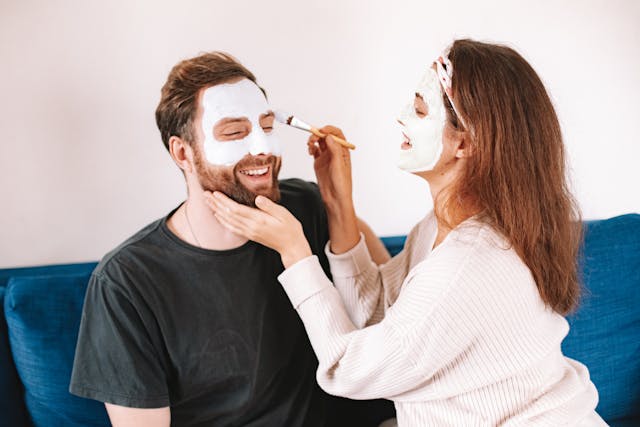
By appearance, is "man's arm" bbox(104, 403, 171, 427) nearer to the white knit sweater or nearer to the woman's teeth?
the white knit sweater

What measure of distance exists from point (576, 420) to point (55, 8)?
4.84ft

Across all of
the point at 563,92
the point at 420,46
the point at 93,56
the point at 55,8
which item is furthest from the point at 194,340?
the point at 563,92

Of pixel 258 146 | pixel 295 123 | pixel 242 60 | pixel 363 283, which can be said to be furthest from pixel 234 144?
pixel 242 60

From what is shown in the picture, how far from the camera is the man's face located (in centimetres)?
121

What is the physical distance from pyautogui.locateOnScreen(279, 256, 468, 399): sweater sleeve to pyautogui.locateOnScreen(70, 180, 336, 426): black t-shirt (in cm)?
17

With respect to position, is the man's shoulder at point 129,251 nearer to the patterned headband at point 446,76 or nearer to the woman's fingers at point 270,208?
the woman's fingers at point 270,208

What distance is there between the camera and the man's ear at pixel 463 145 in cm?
113

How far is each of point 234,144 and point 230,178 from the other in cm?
7

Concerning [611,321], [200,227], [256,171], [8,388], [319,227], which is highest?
[256,171]

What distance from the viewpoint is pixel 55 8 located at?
4.98 ft

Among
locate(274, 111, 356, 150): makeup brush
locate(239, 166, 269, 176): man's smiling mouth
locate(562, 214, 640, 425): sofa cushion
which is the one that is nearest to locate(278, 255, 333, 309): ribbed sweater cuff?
locate(239, 166, 269, 176): man's smiling mouth

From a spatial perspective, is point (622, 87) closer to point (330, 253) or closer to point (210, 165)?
point (330, 253)

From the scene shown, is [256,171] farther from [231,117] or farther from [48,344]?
[48,344]

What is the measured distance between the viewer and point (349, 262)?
1361 mm
